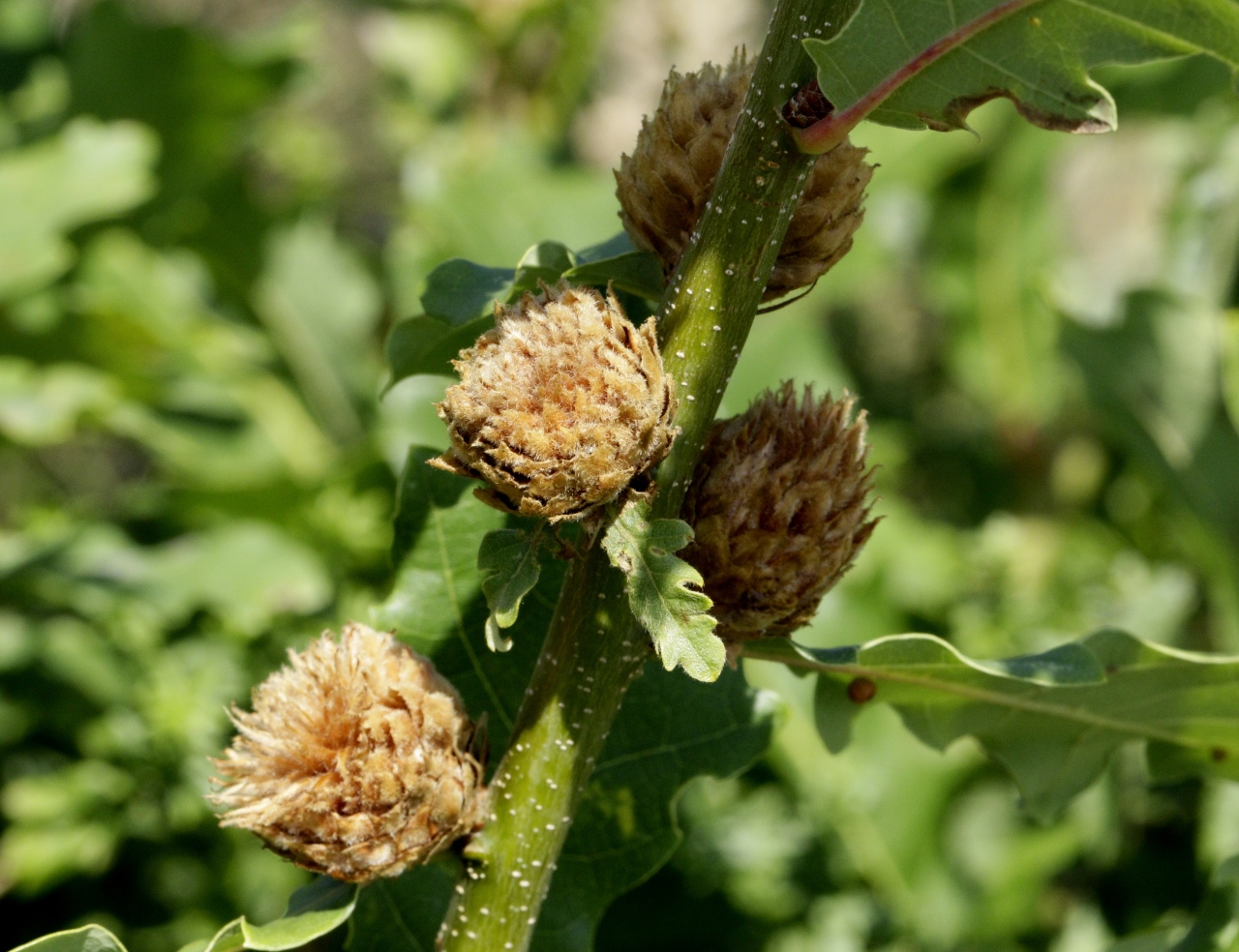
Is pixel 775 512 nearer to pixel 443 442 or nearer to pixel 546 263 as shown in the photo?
pixel 546 263

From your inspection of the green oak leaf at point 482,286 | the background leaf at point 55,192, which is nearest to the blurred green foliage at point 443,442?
the background leaf at point 55,192

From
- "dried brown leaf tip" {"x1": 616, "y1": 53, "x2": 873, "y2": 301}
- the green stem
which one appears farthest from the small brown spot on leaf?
"dried brown leaf tip" {"x1": 616, "y1": 53, "x2": 873, "y2": 301}

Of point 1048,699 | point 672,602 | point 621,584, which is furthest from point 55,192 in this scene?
point 1048,699

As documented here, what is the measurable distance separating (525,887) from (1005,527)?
2047mm

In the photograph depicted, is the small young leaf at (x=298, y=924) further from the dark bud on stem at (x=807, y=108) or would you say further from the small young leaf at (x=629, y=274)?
the dark bud on stem at (x=807, y=108)

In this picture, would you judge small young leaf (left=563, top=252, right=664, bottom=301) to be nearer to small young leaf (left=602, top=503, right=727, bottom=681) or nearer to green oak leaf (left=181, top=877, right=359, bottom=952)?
small young leaf (left=602, top=503, right=727, bottom=681)

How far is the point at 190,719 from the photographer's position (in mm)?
2373

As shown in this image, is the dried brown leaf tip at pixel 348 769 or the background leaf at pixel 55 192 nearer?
the dried brown leaf tip at pixel 348 769

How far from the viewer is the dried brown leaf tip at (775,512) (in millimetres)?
1240

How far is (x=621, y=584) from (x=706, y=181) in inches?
16.0

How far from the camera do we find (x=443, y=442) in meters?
2.91

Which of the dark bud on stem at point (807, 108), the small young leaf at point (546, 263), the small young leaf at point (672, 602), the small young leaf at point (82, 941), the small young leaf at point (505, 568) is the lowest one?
the small young leaf at point (82, 941)

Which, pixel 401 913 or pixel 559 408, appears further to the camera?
pixel 401 913

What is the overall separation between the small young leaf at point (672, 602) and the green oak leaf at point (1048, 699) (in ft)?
0.74
